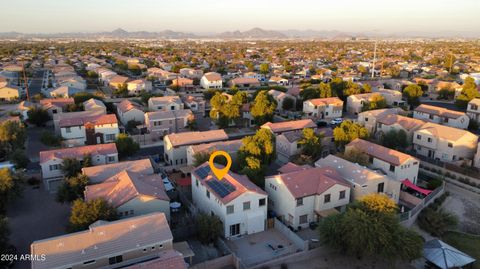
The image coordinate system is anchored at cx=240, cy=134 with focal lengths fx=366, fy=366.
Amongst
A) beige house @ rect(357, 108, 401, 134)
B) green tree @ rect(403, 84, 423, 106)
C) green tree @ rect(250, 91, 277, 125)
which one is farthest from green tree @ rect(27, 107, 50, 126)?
green tree @ rect(403, 84, 423, 106)

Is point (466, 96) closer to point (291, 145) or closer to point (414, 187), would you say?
point (414, 187)

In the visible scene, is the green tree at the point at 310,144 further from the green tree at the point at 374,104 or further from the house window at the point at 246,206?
the green tree at the point at 374,104

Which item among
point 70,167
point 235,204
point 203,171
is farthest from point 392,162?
point 70,167

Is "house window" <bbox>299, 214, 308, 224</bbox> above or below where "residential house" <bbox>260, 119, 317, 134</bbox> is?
below

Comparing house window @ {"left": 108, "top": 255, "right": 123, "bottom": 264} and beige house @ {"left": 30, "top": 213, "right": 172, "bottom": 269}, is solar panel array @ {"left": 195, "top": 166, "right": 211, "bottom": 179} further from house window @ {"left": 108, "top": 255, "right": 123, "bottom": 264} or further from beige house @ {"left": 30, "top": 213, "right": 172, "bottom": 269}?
house window @ {"left": 108, "top": 255, "right": 123, "bottom": 264}

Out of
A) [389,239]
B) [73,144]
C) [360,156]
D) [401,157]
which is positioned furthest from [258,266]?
[73,144]

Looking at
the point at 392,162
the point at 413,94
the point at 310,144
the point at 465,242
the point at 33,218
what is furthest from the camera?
the point at 413,94

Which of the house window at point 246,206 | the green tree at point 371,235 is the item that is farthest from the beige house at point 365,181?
the house window at point 246,206
